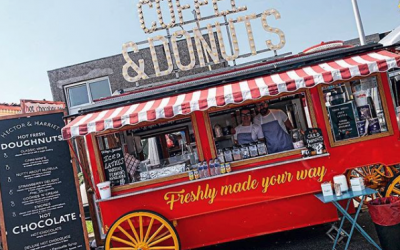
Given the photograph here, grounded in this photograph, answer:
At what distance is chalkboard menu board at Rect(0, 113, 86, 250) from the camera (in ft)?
15.5

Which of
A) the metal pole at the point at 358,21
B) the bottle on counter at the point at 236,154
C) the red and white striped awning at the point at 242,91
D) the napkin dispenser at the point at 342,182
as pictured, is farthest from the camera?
the metal pole at the point at 358,21

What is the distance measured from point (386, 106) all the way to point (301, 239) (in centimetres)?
242

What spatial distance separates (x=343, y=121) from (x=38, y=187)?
4894 mm

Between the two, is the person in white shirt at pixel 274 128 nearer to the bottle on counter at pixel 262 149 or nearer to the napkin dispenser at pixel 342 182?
the bottle on counter at pixel 262 149

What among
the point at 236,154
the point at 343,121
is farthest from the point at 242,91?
the point at 343,121

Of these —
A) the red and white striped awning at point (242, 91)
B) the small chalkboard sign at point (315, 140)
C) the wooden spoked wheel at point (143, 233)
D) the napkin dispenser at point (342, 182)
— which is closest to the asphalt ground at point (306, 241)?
the napkin dispenser at point (342, 182)

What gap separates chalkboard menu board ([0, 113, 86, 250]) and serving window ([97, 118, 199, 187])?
2.65 feet

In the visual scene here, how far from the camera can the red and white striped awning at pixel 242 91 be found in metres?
3.95

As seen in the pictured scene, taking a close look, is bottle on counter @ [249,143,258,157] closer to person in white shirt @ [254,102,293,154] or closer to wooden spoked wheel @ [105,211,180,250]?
person in white shirt @ [254,102,293,154]

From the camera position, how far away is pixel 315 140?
4.43 m

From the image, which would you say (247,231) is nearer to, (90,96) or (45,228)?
(45,228)

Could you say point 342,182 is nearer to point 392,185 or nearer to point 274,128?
point 392,185

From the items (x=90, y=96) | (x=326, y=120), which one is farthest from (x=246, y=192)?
(x=90, y=96)

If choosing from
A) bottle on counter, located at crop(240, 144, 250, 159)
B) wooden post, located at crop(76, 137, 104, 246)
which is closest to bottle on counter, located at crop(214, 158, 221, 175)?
bottle on counter, located at crop(240, 144, 250, 159)
